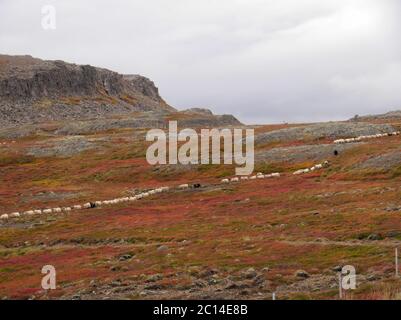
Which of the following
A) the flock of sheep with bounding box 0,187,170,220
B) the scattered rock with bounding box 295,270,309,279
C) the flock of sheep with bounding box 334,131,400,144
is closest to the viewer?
the scattered rock with bounding box 295,270,309,279

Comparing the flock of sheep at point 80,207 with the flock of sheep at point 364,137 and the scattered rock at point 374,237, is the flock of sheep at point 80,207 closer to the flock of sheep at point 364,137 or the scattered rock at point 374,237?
the flock of sheep at point 364,137

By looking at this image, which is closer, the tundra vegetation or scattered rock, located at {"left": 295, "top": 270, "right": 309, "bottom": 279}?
scattered rock, located at {"left": 295, "top": 270, "right": 309, "bottom": 279}

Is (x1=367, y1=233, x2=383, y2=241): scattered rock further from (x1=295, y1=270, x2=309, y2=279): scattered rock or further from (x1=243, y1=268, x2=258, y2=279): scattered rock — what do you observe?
(x1=243, y1=268, x2=258, y2=279): scattered rock

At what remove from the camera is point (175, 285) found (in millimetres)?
43000

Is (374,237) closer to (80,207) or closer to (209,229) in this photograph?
(209,229)

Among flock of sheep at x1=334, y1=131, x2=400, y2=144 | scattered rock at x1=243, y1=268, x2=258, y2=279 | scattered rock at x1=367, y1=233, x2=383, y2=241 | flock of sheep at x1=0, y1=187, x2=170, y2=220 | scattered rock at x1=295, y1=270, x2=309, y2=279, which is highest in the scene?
flock of sheep at x1=334, y1=131, x2=400, y2=144

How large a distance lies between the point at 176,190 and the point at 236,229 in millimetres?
36267

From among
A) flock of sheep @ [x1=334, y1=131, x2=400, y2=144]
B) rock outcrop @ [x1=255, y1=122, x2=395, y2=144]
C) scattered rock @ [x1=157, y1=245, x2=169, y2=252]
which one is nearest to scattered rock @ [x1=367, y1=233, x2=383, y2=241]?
scattered rock @ [x1=157, y1=245, x2=169, y2=252]

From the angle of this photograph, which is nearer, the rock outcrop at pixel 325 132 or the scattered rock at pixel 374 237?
the scattered rock at pixel 374 237

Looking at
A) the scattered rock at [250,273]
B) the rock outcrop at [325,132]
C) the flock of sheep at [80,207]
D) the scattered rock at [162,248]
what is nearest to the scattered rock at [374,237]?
the scattered rock at [250,273]

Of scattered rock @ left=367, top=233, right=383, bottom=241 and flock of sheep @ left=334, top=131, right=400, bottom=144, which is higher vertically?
flock of sheep @ left=334, top=131, right=400, bottom=144

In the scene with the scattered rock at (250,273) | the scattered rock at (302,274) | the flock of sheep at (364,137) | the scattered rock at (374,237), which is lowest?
the scattered rock at (250,273)
